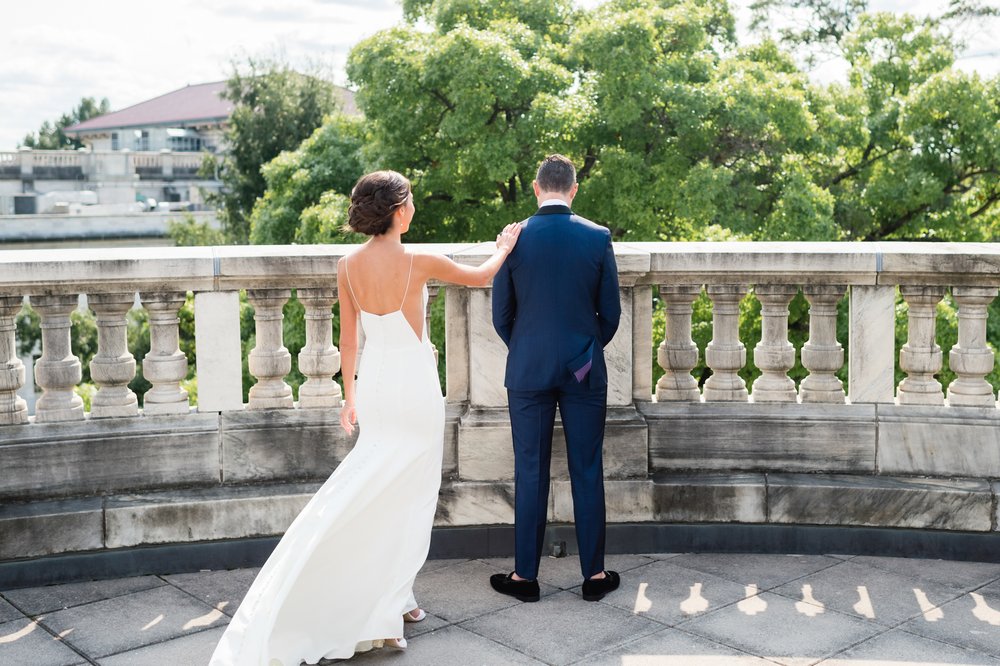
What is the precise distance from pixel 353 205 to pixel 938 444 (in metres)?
2.99

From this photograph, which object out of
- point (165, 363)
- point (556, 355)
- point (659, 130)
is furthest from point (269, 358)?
point (659, 130)

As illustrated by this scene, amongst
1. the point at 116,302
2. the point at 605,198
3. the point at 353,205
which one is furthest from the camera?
the point at 605,198

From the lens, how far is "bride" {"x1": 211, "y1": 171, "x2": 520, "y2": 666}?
4.18 metres

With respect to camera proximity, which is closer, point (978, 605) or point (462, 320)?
point (978, 605)

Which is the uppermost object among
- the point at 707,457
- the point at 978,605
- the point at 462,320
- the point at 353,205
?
the point at 353,205

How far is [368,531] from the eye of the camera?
4.33 metres

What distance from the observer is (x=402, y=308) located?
4387 millimetres

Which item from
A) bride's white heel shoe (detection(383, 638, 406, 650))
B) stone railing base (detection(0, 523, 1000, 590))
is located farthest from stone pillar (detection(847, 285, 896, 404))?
bride's white heel shoe (detection(383, 638, 406, 650))

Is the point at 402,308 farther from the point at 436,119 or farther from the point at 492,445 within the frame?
the point at 436,119

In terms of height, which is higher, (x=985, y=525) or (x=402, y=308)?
(x=402, y=308)

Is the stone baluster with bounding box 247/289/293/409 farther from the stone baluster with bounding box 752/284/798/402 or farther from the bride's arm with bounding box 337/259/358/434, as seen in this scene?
the stone baluster with bounding box 752/284/798/402

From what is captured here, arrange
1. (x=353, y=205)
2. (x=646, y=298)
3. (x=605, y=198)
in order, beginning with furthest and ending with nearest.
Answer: (x=605, y=198) → (x=646, y=298) → (x=353, y=205)

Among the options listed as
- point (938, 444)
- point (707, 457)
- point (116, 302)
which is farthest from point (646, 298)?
point (116, 302)

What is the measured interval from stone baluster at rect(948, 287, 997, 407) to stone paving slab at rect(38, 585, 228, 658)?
3.49 m
